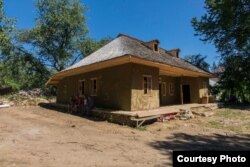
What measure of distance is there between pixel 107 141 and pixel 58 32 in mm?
33474

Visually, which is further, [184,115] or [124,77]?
[184,115]

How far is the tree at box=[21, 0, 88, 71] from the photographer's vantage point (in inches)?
1693

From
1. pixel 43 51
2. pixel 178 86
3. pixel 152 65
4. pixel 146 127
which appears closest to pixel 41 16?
pixel 43 51

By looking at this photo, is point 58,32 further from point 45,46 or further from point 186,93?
point 186,93

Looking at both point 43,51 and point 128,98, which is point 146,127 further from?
point 43,51

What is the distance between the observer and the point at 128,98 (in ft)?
61.9

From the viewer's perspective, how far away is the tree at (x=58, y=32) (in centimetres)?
4300

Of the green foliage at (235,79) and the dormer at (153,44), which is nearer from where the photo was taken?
the dormer at (153,44)

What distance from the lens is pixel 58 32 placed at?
4328cm

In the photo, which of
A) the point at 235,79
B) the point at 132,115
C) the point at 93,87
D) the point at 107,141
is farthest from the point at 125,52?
the point at 235,79

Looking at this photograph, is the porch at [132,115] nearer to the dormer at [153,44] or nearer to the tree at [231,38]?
the dormer at [153,44]

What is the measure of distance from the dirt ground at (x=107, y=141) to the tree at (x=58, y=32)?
26.8 metres

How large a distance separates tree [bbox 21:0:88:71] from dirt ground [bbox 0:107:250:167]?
2677 centimetres

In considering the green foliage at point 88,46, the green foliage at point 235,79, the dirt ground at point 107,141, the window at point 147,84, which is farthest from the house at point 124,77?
the green foliage at point 88,46
